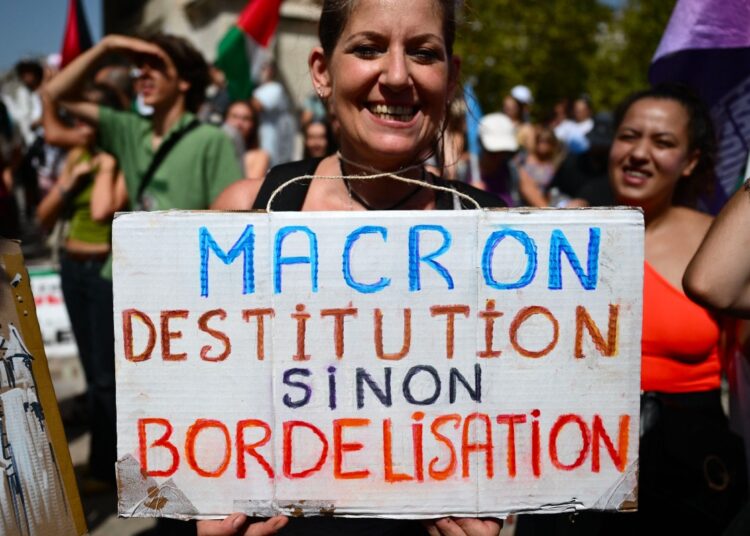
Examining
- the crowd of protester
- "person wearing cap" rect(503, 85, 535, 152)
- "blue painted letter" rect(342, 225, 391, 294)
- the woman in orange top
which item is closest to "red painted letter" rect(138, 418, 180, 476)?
"blue painted letter" rect(342, 225, 391, 294)

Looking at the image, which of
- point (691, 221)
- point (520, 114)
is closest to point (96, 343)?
point (691, 221)

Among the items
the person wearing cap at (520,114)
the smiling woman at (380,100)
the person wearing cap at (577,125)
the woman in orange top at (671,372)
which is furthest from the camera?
the person wearing cap at (520,114)

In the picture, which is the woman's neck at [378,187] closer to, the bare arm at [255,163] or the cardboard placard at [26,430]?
the cardboard placard at [26,430]

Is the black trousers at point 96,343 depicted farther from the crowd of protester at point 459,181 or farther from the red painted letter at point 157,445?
the red painted letter at point 157,445

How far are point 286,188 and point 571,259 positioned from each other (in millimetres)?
659

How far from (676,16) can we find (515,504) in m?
1.89

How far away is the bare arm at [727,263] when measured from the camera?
54.5 inches

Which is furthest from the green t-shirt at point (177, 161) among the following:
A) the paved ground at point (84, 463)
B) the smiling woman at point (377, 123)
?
the smiling woman at point (377, 123)

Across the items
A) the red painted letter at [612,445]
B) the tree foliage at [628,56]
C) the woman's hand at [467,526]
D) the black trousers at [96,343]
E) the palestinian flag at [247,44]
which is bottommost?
the black trousers at [96,343]

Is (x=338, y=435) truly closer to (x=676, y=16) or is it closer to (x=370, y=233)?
(x=370, y=233)

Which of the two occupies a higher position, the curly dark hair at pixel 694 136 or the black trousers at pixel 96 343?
the curly dark hair at pixel 694 136

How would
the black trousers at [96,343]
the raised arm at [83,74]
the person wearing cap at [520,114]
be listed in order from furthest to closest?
the person wearing cap at [520,114], the black trousers at [96,343], the raised arm at [83,74]

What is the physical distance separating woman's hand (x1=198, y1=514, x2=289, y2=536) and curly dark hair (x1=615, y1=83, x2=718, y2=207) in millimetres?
1738

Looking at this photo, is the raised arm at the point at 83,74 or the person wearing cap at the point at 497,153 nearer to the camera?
the raised arm at the point at 83,74
